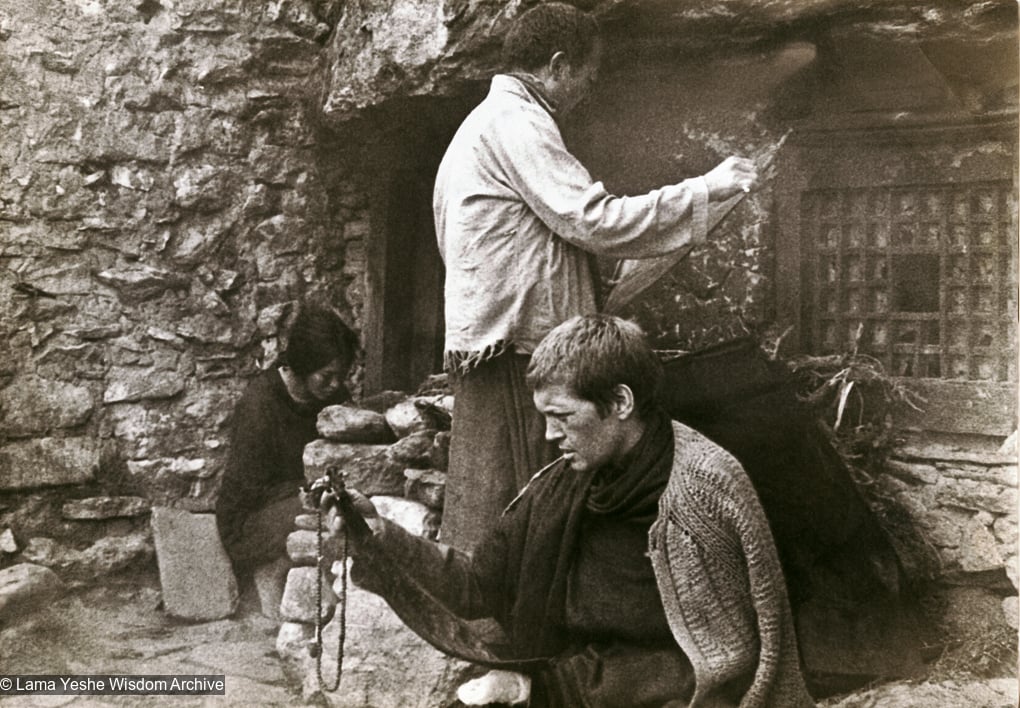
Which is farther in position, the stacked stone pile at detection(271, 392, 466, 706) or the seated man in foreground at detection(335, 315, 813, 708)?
the stacked stone pile at detection(271, 392, 466, 706)

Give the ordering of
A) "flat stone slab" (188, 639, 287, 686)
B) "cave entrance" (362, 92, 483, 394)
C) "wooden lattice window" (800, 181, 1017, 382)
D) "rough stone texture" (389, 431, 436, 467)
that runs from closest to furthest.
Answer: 1. "wooden lattice window" (800, 181, 1017, 382)
2. "flat stone slab" (188, 639, 287, 686)
3. "rough stone texture" (389, 431, 436, 467)
4. "cave entrance" (362, 92, 483, 394)

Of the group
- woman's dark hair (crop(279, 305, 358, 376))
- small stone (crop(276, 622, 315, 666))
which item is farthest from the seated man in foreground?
woman's dark hair (crop(279, 305, 358, 376))

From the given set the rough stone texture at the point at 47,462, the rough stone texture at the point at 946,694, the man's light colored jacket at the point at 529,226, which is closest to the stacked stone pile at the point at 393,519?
the man's light colored jacket at the point at 529,226

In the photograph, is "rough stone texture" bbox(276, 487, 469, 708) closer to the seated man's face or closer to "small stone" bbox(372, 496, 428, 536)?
"small stone" bbox(372, 496, 428, 536)

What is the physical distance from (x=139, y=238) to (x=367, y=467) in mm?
934

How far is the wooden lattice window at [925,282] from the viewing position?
9.43 feet

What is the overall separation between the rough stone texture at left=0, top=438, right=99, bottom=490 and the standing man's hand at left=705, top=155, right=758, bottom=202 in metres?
1.88

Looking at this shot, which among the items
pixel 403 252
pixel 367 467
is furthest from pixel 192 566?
pixel 403 252

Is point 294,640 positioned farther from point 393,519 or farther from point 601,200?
point 601,200

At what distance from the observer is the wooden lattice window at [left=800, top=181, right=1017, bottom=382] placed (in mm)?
2875

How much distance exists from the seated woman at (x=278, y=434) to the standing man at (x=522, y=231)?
64 cm

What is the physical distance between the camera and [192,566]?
10.8 ft

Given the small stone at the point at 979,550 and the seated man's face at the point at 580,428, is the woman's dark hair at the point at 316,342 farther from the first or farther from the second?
the small stone at the point at 979,550

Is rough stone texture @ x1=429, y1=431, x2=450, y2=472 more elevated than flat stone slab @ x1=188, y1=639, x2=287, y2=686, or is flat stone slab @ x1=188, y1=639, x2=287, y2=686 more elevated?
rough stone texture @ x1=429, y1=431, x2=450, y2=472
